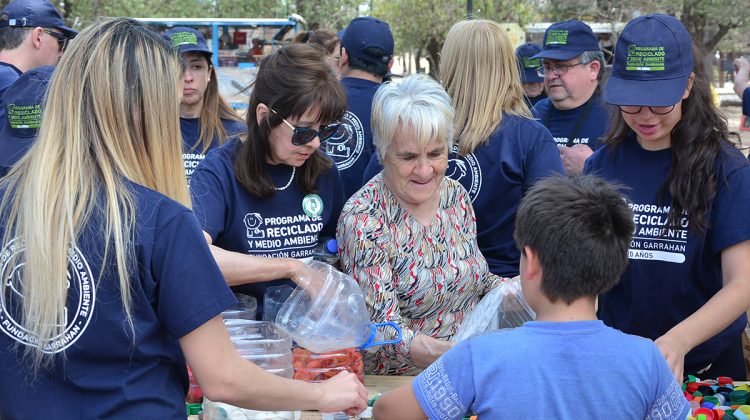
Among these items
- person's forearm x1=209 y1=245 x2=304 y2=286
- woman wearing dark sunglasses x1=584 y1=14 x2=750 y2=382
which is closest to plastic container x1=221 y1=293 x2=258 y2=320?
person's forearm x1=209 y1=245 x2=304 y2=286

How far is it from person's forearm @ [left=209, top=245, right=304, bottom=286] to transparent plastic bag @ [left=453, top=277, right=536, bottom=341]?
0.65 meters

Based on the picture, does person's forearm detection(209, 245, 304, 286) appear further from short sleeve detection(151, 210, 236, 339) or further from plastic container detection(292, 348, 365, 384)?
short sleeve detection(151, 210, 236, 339)

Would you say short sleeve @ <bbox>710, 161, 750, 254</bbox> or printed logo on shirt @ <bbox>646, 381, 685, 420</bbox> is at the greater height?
short sleeve @ <bbox>710, 161, 750, 254</bbox>

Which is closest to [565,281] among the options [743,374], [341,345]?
[341,345]

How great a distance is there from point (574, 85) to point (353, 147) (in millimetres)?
1467

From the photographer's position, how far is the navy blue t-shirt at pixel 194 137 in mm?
4358

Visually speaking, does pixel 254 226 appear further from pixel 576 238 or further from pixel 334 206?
pixel 576 238

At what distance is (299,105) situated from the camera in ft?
9.68

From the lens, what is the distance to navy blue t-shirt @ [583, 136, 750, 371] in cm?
277

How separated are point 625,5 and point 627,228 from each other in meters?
25.4

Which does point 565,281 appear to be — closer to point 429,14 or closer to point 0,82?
point 0,82

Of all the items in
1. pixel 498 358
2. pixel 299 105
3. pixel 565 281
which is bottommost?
pixel 498 358

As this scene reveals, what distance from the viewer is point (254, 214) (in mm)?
3004

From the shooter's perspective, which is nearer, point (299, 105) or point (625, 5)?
point (299, 105)
